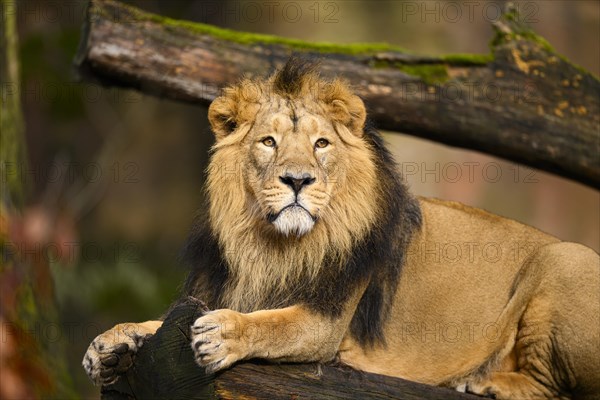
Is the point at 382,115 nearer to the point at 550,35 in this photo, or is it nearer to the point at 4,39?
the point at 4,39

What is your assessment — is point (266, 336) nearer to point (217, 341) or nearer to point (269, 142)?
point (217, 341)

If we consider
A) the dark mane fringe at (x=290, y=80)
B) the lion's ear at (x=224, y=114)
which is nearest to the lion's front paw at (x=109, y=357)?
the lion's ear at (x=224, y=114)

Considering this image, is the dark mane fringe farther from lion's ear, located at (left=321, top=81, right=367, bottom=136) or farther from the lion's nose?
the lion's nose

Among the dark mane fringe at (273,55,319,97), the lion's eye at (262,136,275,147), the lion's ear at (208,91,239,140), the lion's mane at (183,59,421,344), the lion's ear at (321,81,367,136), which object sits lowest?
the lion's mane at (183,59,421,344)

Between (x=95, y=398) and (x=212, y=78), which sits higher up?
(x=212, y=78)

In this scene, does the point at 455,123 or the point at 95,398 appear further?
the point at 95,398

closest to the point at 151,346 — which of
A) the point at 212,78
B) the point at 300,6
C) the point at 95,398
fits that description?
the point at 212,78

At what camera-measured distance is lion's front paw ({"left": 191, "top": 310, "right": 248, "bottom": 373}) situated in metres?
4.59

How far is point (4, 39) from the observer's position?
829cm

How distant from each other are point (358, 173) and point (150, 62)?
2638 millimetres

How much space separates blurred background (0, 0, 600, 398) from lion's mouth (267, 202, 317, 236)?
9076mm

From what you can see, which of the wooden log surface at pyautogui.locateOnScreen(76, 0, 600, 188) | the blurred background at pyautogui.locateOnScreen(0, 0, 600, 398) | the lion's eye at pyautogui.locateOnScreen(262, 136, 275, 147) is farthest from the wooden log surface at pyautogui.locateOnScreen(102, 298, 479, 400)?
the blurred background at pyautogui.locateOnScreen(0, 0, 600, 398)

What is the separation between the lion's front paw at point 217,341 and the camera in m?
4.59

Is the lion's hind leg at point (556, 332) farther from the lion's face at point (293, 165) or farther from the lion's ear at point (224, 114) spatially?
the lion's ear at point (224, 114)
